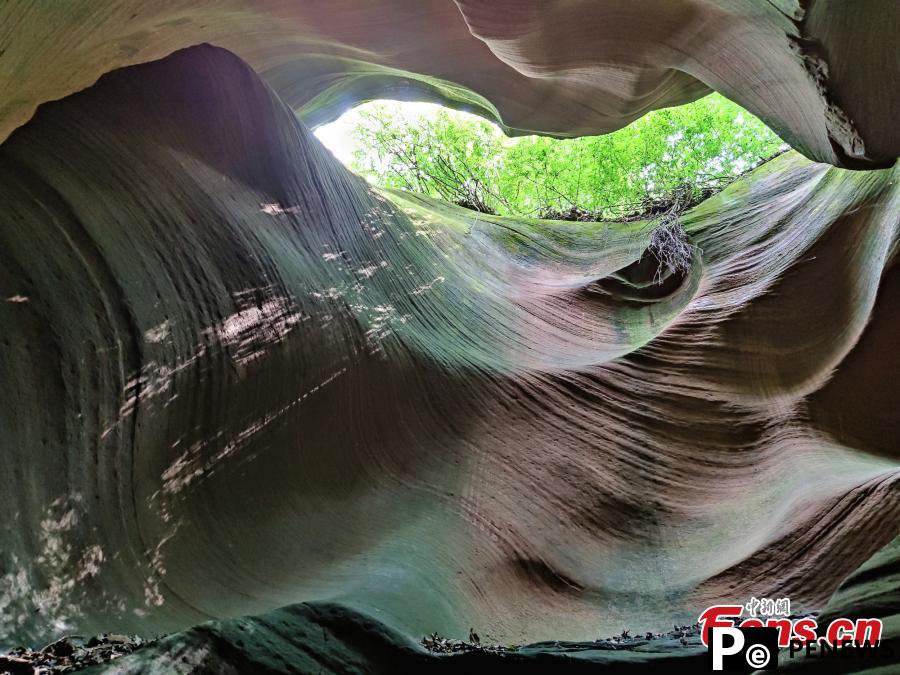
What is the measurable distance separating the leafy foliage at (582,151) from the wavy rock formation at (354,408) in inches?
235

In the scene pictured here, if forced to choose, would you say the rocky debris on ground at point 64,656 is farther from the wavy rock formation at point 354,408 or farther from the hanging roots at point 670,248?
the hanging roots at point 670,248

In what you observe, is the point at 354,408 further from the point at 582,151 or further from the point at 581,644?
the point at 582,151

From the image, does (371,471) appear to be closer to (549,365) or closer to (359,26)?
(549,365)

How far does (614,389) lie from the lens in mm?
5145

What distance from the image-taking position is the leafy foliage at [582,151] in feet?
38.6

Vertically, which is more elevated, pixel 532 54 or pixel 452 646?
pixel 532 54

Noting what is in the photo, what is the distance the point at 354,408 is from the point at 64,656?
2.52 meters

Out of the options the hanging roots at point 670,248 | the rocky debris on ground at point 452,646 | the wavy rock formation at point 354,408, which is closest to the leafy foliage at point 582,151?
the hanging roots at point 670,248

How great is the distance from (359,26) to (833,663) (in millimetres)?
5720

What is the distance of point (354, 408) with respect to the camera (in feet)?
13.5

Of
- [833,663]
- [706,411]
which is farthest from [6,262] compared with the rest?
[706,411]

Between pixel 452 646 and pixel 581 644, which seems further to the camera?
pixel 452 646

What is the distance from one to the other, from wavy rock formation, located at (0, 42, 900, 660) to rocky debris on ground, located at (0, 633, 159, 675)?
1.07 ft

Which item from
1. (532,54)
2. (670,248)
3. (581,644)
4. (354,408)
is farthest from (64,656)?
(670,248)
